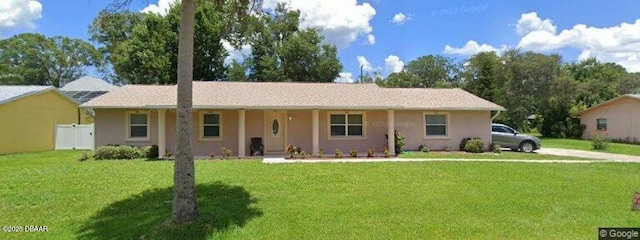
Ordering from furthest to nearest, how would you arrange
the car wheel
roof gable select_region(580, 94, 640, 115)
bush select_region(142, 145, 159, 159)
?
roof gable select_region(580, 94, 640, 115), the car wheel, bush select_region(142, 145, 159, 159)

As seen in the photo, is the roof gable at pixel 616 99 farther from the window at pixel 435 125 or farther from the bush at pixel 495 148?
the window at pixel 435 125

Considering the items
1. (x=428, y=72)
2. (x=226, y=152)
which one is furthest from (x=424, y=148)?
Result: (x=428, y=72)

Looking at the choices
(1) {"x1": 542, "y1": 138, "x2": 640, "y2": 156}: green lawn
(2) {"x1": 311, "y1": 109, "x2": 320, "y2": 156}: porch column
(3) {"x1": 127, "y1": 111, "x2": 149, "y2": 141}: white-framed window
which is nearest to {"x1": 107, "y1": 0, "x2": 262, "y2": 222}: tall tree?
(2) {"x1": 311, "y1": 109, "x2": 320, "y2": 156}: porch column

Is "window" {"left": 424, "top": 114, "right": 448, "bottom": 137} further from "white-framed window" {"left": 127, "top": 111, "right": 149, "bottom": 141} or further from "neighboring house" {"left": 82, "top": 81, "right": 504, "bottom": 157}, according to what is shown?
"white-framed window" {"left": 127, "top": 111, "right": 149, "bottom": 141}

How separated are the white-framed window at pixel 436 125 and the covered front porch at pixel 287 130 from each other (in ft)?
7.78

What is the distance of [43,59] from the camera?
161ft

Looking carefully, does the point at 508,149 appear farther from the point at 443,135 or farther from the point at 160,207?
the point at 160,207

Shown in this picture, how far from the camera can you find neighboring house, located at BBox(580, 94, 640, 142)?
1038 inches

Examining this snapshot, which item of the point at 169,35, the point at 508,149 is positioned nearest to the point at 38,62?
the point at 169,35

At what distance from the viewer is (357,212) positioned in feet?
23.4

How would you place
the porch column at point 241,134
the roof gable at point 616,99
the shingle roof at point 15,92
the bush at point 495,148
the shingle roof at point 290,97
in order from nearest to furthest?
the porch column at point 241,134
the shingle roof at point 290,97
the shingle roof at point 15,92
the bush at point 495,148
the roof gable at point 616,99

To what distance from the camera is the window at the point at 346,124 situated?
58.1 ft

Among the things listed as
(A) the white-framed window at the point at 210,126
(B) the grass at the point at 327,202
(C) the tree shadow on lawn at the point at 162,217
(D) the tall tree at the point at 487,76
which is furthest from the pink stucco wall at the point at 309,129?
(D) the tall tree at the point at 487,76

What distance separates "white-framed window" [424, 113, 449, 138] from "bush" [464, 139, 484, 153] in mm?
1105
